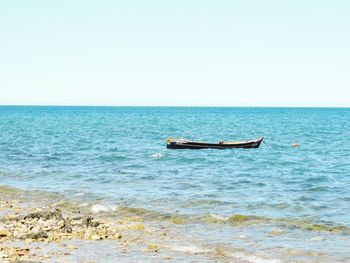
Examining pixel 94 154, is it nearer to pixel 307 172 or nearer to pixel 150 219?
pixel 307 172

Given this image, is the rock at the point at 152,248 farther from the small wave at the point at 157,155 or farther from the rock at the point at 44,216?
the small wave at the point at 157,155

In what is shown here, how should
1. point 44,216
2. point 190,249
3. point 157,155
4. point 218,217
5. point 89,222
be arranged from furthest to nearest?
1. point 157,155
2. point 218,217
3. point 44,216
4. point 89,222
5. point 190,249

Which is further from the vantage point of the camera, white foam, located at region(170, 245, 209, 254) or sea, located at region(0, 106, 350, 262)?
sea, located at region(0, 106, 350, 262)


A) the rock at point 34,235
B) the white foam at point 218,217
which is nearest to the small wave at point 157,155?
the white foam at point 218,217

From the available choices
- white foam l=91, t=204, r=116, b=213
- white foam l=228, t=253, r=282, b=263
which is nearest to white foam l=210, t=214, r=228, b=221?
white foam l=91, t=204, r=116, b=213

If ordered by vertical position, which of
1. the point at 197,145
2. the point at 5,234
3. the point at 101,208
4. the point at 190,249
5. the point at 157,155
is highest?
the point at 5,234

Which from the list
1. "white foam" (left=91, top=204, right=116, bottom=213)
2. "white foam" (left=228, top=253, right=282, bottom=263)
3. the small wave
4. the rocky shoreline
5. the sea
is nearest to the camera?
the rocky shoreline

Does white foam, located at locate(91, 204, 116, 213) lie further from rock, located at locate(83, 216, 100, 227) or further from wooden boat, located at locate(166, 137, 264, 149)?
wooden boat, located at locate(166, 137, 264, 149)

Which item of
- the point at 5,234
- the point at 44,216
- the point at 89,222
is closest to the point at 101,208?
the point at 44,216

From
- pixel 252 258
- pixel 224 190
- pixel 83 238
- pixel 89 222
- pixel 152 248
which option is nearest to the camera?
pixel 252 258

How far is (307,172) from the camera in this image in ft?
127

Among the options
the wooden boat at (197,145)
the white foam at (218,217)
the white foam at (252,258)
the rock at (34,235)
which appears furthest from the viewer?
the wooden boat at (197,145)

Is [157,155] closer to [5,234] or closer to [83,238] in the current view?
[83,238]

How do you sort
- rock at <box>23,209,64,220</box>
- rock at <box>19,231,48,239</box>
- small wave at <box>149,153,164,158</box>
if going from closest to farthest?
rock at <box>19,231,48,239</box> → rock at <box>23,209,64,220</box> → small wave at <box>149,153,164,158</box>
